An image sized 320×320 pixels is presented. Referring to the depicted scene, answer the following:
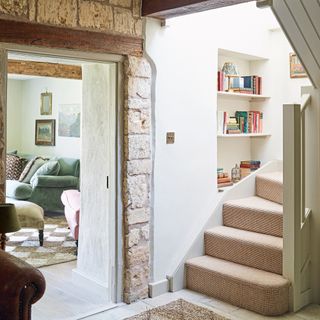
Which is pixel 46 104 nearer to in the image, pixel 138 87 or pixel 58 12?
pixel 138 87

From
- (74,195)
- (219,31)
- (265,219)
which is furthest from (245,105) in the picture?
(74,195)

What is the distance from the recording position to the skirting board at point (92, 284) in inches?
155

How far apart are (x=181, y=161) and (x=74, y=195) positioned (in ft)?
6.33

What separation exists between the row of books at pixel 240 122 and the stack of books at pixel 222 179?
1.40ft

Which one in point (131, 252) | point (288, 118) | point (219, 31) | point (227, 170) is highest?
point (219, 31)

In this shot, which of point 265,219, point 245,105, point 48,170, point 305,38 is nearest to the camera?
point 305,38

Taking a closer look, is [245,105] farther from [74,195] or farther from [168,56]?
[74,195]

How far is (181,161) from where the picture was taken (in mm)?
4094

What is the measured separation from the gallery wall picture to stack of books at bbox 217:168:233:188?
14.7 ft

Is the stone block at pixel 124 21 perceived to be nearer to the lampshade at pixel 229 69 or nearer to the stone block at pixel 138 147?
the stone block at pixel 138 147

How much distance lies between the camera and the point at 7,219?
2730 mm

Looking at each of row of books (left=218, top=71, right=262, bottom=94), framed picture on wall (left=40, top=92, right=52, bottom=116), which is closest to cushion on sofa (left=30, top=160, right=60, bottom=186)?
framed picture on wall (left=40, top=92, right=52, bottom=116)

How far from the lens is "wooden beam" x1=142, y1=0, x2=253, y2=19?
129 inches

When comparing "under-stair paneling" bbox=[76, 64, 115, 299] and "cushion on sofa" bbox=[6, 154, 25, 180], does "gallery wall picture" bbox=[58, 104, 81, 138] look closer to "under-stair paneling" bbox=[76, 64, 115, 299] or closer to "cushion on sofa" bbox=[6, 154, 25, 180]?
"cushion on sofa" bbox=[6, 154, 25, 180]
